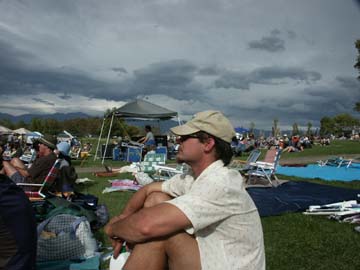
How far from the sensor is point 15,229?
2.23 meters

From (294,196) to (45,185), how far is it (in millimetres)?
4986

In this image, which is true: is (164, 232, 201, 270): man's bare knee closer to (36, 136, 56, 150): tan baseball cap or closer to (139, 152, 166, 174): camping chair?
(36, 136, 56, 150): tan baseball cap

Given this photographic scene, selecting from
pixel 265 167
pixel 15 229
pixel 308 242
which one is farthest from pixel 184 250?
pixel 265 167

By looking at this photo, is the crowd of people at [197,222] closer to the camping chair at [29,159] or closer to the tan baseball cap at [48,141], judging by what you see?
the tan baseball cap at [48,141]

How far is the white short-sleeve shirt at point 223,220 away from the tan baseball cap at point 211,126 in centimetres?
25

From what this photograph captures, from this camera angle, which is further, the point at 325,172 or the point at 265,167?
the point at 325,172

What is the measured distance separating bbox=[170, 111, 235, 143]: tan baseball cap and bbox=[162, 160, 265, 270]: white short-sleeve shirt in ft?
0.83

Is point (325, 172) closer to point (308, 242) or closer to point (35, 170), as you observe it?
point (308, 242)

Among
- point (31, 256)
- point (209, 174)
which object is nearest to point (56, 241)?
point (31, 256)

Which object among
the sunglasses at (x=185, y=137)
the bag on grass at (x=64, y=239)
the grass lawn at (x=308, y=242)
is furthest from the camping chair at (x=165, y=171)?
the sunglasses at (x=185, y=137)

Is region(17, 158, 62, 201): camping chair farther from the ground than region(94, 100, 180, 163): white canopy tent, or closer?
closer

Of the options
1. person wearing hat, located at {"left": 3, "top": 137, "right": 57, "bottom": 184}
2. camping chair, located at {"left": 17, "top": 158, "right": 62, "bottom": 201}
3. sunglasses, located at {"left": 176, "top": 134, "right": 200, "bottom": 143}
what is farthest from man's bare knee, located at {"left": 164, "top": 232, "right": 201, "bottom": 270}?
person wearing hat, located at {"left": 3, "top": 137, "right": 57, "bottom": 184}

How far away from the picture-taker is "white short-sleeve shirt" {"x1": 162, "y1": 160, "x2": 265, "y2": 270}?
1879 millimetres

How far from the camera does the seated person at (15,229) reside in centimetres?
218
